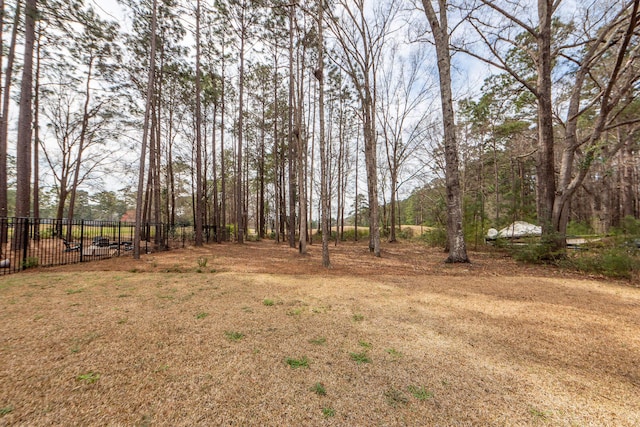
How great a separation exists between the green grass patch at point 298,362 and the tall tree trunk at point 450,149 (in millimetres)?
6831

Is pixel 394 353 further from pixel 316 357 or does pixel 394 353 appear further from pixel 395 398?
pixel 316 357

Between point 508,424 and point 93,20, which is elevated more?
point 93,20

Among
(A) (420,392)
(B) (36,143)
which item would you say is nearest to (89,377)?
(A) (420,392)

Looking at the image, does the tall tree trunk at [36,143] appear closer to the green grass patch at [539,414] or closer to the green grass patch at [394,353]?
the green grass patch at [394,353]

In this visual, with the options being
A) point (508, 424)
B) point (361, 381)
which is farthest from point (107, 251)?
point (508, 424)

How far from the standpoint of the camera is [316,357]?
2199mm

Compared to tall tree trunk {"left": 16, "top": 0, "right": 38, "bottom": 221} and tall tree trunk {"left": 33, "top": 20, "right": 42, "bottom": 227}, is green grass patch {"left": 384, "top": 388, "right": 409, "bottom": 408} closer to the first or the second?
tall tree trunk {"left": 16, "top": 0, "right": 38, "bottom": 221}

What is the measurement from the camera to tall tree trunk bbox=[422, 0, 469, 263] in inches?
286

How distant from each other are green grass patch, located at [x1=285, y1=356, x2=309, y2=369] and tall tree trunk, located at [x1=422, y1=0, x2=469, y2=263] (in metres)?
6.83

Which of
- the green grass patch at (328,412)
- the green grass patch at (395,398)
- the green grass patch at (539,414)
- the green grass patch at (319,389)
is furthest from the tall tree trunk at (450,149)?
the green grass patch at (328,412)

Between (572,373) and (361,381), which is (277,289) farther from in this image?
(572,373)

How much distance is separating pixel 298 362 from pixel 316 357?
0.20m

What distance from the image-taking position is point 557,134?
56.2ft

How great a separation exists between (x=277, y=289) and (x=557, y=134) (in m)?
24.3
